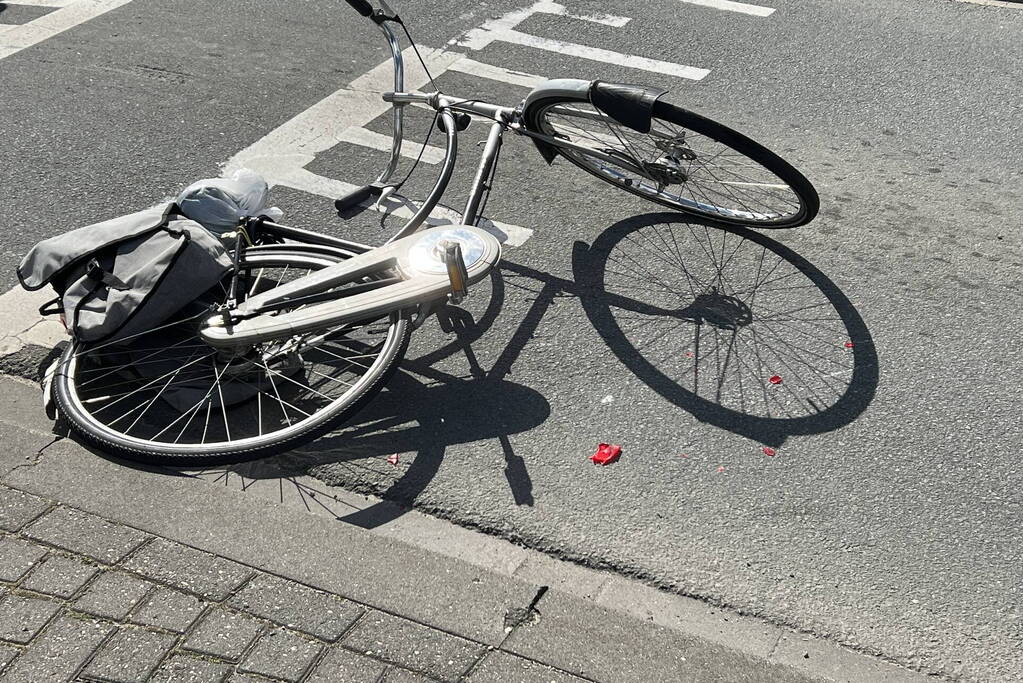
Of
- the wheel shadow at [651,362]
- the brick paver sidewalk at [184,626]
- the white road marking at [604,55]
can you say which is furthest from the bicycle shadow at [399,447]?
the white road marking at [604,55]

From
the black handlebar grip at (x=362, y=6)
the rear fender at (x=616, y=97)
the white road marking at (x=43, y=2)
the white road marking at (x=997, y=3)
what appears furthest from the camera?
the white road marking at (x=43, y=2)

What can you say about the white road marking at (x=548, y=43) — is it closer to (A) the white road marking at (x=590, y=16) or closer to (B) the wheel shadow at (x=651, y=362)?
(A) the white road marking at (x=590, y=16)

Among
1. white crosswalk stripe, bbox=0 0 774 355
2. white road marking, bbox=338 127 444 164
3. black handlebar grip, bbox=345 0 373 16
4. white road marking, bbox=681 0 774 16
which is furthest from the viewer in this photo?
white road marking, bbox=681 0 774 16

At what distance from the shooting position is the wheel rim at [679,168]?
4.62 m

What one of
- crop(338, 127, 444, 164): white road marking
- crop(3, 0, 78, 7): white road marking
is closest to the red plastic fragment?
crop(338, 127, 444, 164): white road marking

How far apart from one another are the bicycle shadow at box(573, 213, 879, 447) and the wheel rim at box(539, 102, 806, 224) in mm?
134

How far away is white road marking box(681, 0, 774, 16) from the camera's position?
7.92m

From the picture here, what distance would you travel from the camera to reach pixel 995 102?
6.48 meters

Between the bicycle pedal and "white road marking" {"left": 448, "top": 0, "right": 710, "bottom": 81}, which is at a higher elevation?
"white road marking" {"left": 448, "top": 0, "right": 710, "bottom": 81}

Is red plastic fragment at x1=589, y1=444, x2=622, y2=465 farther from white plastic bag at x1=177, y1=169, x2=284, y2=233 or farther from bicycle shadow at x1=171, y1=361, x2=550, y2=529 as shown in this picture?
white plastic bag at x1=177, y1=169, x2=284, y2=233

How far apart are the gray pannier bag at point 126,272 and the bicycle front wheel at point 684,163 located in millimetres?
1682

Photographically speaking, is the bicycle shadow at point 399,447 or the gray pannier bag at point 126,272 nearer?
the bicycle shadow at point 399,447

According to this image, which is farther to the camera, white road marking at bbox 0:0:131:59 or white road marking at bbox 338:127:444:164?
white road marking at bbox 0:0:131:59

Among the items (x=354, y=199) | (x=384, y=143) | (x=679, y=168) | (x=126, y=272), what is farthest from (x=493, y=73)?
(x=126, y=272)
